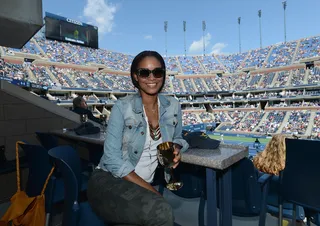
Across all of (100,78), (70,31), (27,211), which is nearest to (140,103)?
(27,211)

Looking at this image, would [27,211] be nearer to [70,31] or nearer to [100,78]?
[100,78]

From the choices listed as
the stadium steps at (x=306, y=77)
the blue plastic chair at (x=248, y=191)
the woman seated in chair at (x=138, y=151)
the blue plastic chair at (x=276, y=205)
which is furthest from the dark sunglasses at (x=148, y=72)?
the stadium steps at (x=306, y=77)

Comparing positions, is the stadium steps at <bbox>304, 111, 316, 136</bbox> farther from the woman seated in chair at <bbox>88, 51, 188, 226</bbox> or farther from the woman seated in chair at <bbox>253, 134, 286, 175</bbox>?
the woman seated in chair at <bbox>88, 51, 188, 226</bbox>

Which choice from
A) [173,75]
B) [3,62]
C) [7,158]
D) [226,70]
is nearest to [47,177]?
[7,158]

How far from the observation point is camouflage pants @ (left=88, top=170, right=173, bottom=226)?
54.1 inches

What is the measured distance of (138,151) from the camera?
178 centimetres

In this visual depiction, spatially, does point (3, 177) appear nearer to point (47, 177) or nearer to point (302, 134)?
point (47, 177)

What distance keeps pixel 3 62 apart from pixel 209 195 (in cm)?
3463

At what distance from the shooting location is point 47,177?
212 centimetres

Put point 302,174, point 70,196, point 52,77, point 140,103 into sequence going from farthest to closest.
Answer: point 52,77 → point 302,174 → point 140,103 → point 70,196

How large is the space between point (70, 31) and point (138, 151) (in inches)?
1788

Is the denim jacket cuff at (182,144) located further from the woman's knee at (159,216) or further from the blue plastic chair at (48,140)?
the blue plastic chair at (48,140)

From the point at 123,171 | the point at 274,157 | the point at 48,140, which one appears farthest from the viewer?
the point at 48,140

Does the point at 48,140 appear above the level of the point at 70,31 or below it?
below
